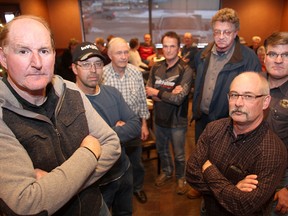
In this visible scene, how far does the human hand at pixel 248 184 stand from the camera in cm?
123

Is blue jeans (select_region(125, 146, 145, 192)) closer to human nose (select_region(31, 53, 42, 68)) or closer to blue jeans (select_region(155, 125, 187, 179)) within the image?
blue jeans (select_region(155, 125, 187, 179))

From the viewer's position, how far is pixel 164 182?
295 centimetres

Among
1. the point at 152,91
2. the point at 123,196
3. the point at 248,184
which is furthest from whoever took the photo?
the point at 152,91

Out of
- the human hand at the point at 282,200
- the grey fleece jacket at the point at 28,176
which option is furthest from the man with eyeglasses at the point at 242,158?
the grey fleece jacket at the point at 28,176

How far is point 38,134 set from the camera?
91 cm

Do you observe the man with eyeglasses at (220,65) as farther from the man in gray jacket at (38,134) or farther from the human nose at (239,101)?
the man in gray jacket at (38,134)

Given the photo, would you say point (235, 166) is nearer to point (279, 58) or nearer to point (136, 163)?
point (279, 58)

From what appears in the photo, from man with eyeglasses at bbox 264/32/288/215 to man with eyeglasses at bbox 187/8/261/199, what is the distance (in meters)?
0.39

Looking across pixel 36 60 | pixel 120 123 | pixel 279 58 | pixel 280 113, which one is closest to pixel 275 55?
A: pixel 279 58

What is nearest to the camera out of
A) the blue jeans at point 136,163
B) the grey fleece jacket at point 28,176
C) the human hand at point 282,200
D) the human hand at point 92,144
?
the grey fleece jacket at point 28,176

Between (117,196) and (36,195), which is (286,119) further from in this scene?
(36,195)

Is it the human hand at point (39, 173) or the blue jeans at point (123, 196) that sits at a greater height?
the human hand at point (39, 173)

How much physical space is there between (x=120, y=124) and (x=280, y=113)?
118 cm

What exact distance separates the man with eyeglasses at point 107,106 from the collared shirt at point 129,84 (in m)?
0.45
